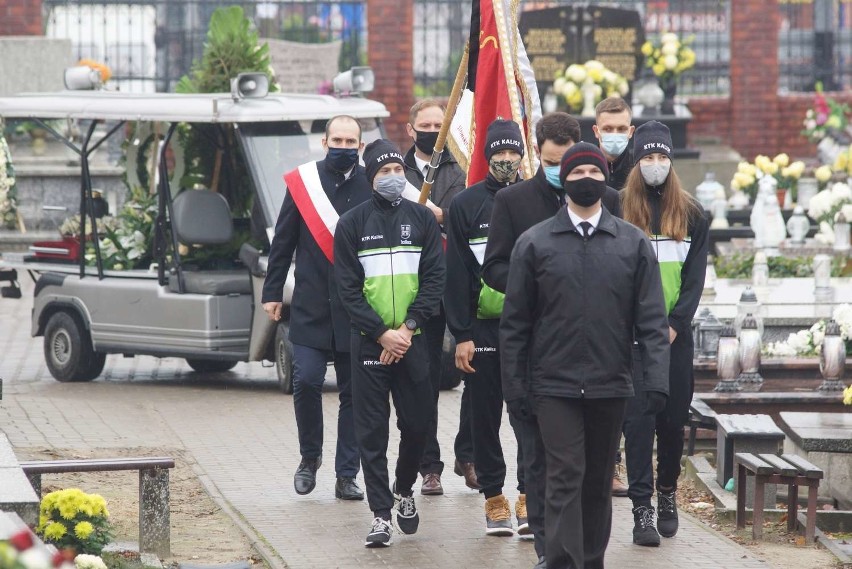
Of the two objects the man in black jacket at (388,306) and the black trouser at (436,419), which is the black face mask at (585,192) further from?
the black trouser at (436,419)

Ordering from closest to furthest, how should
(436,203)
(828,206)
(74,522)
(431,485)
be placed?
(74,522), (431,485), (436,203), (828,206)

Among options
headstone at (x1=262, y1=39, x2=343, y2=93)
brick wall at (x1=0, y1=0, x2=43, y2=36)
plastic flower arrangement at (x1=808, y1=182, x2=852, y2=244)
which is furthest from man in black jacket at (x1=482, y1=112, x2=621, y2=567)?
brick wall at (x1=0, y1=0, x2=43, y2=36)

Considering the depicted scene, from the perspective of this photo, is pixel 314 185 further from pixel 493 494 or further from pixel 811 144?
pixel 811 144

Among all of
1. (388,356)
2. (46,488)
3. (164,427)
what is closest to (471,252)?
(388,356)

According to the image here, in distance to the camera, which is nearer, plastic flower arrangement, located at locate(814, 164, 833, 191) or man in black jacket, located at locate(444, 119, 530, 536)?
man in black jacket, located at locate(444, 119, 530, 536)

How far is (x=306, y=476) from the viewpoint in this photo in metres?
8.88

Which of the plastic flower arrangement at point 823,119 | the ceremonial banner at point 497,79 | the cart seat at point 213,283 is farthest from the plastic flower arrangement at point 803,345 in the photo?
the plastic flower arrangement at point 823,119

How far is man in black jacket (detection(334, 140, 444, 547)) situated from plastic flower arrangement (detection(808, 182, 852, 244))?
33.3ft

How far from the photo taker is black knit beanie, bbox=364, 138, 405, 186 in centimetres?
799

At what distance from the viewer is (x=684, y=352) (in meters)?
7.88

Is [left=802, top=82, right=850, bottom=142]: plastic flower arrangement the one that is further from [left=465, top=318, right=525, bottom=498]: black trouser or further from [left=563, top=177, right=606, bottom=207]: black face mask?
[left=563, top=177, right=606, bottom=207]: black face mask

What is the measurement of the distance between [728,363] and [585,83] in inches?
477

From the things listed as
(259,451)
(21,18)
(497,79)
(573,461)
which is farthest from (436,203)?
(21,18)

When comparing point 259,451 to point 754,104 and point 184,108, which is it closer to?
point 184,108
